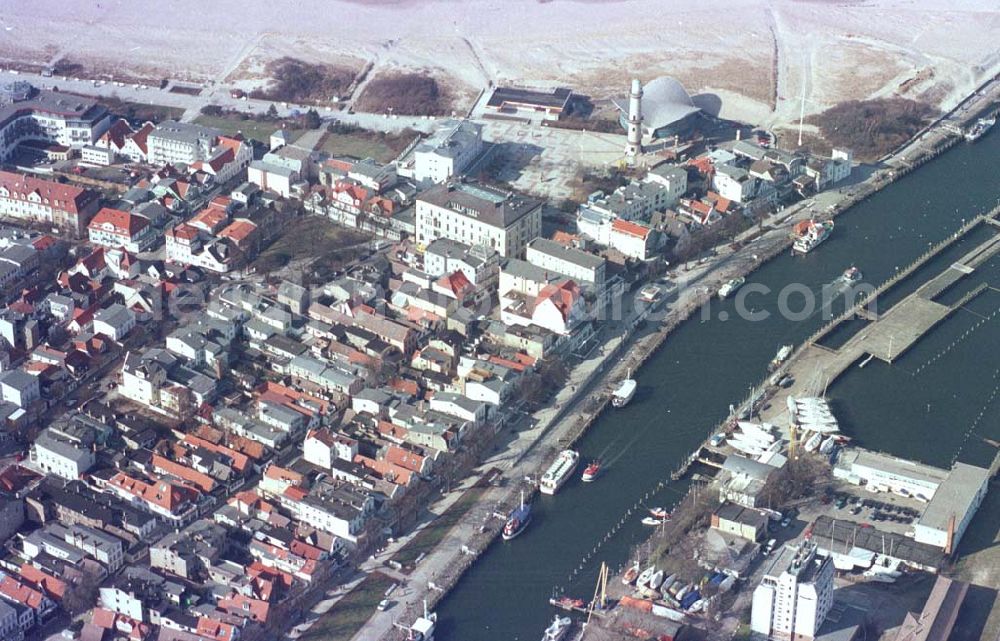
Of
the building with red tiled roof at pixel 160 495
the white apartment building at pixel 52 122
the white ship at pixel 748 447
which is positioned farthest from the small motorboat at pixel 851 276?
the white apartment building at pixel 52 122

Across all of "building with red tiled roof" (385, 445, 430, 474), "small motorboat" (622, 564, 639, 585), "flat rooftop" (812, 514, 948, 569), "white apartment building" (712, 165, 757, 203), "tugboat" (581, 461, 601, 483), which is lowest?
"small motorboat" (622, 564, 639, 585)

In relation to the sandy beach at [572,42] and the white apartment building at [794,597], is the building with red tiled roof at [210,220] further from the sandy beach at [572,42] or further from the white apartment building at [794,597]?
the white apartment building at [794,597]

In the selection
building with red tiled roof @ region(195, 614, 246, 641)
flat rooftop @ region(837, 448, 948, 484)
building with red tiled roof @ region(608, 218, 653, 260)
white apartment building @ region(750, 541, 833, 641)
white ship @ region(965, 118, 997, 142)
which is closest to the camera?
white apartment building @ region(750, 541, 833, 641)

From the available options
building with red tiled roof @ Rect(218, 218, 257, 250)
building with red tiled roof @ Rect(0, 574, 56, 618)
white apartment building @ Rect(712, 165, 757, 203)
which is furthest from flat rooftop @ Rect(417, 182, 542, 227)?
building with red tiled roof @ Rect(0, 574, 56, 618)

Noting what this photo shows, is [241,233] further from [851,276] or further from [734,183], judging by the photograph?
[851,276]

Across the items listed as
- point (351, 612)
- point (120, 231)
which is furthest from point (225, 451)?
point (120, 231)

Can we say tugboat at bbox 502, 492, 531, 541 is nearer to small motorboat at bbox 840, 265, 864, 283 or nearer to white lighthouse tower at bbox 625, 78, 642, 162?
small motorboat at bbox 840, 265, 864, 283

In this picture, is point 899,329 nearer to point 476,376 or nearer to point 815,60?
point 476,376
